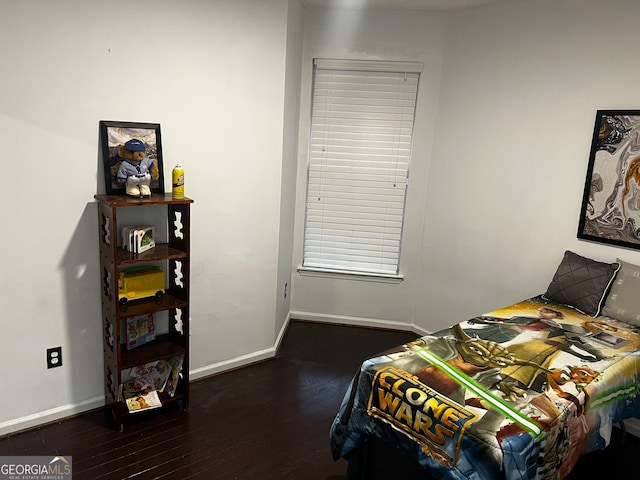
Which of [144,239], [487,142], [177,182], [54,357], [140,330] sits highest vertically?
[487,142]

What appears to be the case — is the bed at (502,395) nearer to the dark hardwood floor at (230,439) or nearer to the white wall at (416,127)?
the dark hardwood floor at (230,439)

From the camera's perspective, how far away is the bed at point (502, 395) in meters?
1.64

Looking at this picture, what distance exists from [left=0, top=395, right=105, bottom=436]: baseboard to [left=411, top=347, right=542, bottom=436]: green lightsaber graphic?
1.92 metres

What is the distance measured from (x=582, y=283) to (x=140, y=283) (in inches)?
103

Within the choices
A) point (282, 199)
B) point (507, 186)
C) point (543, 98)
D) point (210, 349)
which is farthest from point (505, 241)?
point (210, 349)

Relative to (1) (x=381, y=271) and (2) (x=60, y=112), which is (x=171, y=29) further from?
(1) (x=381, y=271)

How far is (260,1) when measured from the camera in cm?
283

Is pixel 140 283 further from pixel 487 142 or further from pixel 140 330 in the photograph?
pixel 487 142

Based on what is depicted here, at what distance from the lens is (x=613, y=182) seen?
9.05 ft

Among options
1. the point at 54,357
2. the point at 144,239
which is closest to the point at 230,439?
the point at 54,357

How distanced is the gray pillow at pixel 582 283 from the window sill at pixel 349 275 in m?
1.37

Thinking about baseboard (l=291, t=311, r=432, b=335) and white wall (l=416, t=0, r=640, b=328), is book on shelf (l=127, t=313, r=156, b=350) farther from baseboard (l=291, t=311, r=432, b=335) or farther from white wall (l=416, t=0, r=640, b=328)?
white wall (l=416, t=0, r=640, b=328)

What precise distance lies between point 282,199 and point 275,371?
125cm

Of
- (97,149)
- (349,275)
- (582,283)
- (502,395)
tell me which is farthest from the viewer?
(349,275)
